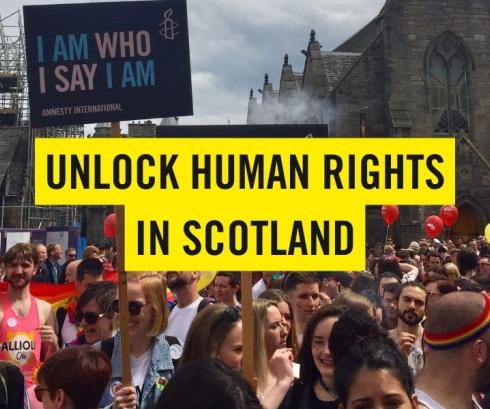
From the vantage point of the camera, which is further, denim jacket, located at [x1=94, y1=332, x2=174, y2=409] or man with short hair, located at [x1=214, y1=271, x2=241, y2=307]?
man with short hair, located at [x1=214, y1=271, x2=241, y2=307]

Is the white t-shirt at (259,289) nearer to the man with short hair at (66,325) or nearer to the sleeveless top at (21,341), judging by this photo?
the man with short hair at (66,325)

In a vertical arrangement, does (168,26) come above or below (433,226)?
above

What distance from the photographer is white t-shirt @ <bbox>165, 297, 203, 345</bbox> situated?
20.3ft

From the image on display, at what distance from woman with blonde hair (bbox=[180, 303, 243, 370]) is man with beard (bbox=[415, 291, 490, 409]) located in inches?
42.1

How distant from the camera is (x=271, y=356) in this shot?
15.1 ft

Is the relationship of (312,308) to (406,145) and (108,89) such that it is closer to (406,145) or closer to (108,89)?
(406,145)

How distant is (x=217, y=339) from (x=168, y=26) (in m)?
1.74

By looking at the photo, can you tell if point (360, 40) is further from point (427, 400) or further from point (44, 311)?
point (427, 400)

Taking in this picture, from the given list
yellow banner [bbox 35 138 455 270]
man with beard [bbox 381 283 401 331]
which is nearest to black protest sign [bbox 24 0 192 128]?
yellow banner [bbox 35 138 455 270]

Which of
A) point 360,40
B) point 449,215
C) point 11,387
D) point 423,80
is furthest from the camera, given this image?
point 360,40

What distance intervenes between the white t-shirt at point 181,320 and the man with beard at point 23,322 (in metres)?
0.98

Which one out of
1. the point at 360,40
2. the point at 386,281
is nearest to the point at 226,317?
the point at 386,281

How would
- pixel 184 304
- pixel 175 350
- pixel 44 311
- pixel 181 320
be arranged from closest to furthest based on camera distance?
pixel 175 350 → pixel 44 311 → pixel 181 320 → pixel 184 304

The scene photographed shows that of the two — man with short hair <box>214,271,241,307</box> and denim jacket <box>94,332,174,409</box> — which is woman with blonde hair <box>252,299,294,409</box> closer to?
denim jacket <box>94,332,174,409</box>
